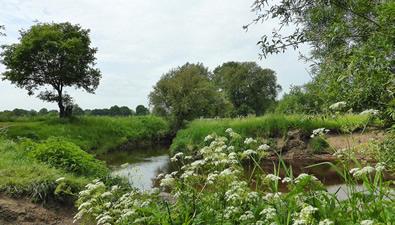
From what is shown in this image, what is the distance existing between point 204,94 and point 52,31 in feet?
38.3

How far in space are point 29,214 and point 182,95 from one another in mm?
23464

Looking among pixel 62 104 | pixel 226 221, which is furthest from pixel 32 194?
pixel 62 104

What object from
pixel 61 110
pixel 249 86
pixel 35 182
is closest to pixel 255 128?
pixel 35 182

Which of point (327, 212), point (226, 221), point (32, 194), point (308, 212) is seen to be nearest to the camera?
point (308, 212)

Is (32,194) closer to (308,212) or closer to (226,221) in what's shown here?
(226,221)

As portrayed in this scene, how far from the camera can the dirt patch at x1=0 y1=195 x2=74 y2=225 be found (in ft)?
21.7

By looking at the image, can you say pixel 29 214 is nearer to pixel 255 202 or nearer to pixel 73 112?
pixel 255 202

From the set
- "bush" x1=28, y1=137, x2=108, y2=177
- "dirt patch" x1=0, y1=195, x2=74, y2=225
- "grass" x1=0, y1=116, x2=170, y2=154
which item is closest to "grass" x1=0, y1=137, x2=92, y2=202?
"dirt patch" x1=0, y1=195, x2=74, y2=225

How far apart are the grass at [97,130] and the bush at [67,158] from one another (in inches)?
527

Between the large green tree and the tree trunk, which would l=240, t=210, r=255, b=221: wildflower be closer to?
the large green tree

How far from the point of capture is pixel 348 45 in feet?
18.1

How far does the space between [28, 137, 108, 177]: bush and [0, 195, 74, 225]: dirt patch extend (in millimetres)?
1616

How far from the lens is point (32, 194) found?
735cm

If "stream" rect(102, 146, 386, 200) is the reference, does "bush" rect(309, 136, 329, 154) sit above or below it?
above
